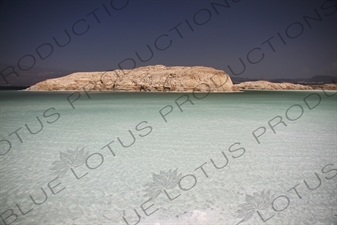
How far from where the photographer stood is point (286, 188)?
4379mm

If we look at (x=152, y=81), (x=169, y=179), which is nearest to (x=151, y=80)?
(x=152, y=81)

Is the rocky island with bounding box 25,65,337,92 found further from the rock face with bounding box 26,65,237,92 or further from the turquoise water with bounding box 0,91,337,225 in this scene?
the turquoise water with bounding box 0,91,337,225

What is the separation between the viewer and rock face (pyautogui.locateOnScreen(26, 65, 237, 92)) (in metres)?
59.2

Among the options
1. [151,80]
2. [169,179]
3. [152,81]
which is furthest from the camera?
[151,80]

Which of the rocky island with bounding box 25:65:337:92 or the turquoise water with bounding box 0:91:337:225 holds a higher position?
the rocky island with bounding box 25:65:337:92

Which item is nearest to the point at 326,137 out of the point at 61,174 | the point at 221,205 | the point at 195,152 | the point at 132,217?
the point at 195,152

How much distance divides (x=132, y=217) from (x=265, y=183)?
273cm

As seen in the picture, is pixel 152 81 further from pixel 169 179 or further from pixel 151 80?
pixel 169 179

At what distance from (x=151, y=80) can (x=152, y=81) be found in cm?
60

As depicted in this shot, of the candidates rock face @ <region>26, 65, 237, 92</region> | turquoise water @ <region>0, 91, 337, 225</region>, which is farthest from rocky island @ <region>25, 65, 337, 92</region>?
turquoise water @ <region>0, 91, 337, 225</region>

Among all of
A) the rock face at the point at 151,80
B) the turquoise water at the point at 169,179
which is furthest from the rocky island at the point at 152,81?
the turquoise water at the point at 169,179

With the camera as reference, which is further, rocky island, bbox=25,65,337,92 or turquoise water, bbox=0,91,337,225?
rocky island, bbox=25,65,337,92

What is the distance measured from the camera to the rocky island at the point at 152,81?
59.2 meters

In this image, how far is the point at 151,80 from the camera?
206 ft
